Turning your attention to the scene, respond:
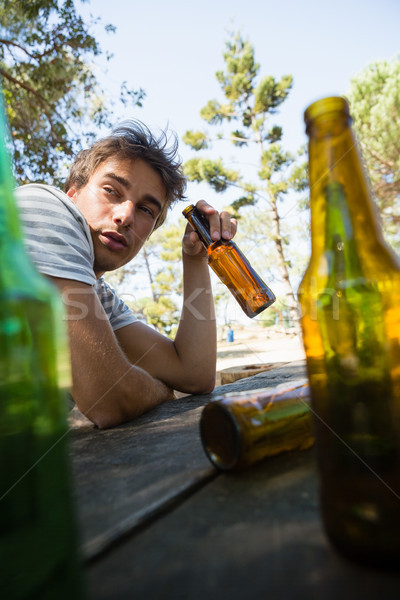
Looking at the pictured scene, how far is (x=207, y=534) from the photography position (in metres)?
0.33

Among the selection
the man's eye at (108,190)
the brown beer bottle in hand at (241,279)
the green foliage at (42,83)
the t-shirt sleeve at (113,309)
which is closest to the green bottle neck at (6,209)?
the brown beer bottle in hand at (241,279)

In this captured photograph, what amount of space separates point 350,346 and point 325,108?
0.78 ft

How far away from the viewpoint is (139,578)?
0.27 meters

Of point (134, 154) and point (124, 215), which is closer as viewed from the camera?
point (124, 215)

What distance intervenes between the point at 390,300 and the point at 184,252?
1315 mm

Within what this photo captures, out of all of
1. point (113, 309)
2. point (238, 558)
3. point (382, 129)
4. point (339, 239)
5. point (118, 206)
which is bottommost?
point (238, 558)

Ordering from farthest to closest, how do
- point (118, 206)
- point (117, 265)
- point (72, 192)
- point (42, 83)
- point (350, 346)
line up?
point (42, 83) < point (72, 192) < point (117, 265) < point (118, 206) < point (350, 346)

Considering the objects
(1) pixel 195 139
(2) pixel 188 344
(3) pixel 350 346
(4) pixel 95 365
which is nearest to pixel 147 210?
(2) pixel 188 344

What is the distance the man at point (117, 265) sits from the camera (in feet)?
2.98

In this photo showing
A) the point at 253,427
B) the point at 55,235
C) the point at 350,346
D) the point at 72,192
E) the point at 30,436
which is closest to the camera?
the point at 30,436

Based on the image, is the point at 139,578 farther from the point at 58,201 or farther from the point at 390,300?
the point at 58,201

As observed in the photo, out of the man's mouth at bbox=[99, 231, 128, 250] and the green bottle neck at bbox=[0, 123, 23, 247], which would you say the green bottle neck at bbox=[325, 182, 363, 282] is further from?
the man's mouth at bbox=[99, 231, 128, 250]

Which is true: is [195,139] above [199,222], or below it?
above

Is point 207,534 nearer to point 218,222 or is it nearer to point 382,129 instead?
point 218,222
